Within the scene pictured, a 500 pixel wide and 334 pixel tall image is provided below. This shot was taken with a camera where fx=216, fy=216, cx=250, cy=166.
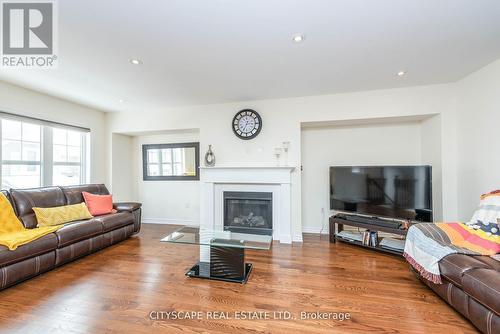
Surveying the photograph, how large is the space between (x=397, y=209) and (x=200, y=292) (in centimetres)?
282

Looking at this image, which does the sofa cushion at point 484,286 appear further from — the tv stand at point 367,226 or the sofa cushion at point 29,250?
the sofa cushion at point 29,250

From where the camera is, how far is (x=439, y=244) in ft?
6.50

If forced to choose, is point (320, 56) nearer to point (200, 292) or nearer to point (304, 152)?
point (304, 152)

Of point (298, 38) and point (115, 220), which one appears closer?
point (298, 38)

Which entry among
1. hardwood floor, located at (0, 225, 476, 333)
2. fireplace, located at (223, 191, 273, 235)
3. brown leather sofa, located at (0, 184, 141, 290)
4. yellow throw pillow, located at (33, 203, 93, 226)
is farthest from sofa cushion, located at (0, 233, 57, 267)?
fireplace, located at (223, 191, 273, 235)

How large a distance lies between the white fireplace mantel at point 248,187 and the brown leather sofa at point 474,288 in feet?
6.75

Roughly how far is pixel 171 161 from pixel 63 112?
6.63ft

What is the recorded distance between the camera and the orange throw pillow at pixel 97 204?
354 cm

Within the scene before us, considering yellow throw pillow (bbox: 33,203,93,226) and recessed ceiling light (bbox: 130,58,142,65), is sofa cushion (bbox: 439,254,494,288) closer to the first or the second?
recessed ceiling light (bbox: 130,58,142,65)

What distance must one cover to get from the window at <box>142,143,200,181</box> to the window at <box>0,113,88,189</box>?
1.15 metres

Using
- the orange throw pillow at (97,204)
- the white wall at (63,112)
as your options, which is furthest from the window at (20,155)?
the orange throw pillow at (97,204)

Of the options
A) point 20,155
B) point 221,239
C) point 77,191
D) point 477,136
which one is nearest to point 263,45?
point 221,239

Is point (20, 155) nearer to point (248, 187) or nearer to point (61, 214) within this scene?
point (61, 214)

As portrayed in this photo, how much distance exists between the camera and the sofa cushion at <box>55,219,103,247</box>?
103 inches
